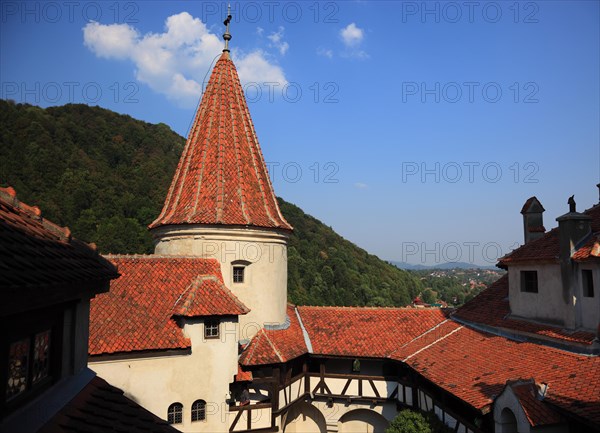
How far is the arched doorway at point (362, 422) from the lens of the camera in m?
18.3

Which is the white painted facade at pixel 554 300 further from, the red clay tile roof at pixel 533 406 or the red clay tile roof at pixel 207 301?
the red clay tile roof at pixel 207 301

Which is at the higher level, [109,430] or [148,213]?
[148,213]

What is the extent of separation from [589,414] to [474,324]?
28.5ft

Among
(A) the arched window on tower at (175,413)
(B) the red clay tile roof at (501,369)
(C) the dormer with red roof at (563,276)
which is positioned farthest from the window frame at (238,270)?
(C) the dormer with red roof at (563,276)

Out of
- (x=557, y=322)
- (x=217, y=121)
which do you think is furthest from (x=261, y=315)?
(x=557, y=322)

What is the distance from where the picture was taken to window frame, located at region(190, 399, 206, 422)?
13.8 meters

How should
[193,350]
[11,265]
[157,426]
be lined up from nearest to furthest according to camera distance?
[11,265]
[157,426]
[193,350]

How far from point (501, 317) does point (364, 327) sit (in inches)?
218

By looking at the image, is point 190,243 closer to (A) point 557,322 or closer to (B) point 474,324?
(B) point 474,324

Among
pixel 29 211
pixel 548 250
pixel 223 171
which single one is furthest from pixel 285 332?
pixel 29 211

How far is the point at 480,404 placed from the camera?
413 inches

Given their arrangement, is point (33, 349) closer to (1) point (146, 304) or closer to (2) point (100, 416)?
(2) point (100, 416)

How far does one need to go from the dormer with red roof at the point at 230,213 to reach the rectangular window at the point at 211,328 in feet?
6.46

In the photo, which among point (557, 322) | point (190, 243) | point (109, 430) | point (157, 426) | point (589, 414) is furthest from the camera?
point (190, 243)
